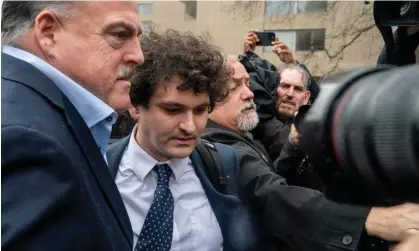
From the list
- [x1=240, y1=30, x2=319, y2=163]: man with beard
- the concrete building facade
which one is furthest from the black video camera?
the concrete building facade

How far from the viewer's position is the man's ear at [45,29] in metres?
1.16

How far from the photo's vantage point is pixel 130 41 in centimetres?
130

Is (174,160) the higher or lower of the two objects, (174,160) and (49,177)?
the lower

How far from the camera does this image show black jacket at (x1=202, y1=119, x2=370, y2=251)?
4.49 ft

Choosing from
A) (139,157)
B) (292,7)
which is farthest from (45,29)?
(292,7)

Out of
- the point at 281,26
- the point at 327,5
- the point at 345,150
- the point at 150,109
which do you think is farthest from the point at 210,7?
the point at 345,150

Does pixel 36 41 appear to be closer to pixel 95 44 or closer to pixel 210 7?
pixel 95 44

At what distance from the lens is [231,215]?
1653mm

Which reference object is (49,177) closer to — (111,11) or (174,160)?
(111,11)

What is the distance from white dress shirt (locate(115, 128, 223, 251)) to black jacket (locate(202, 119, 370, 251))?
14cm

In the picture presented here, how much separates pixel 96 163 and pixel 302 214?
670 millimetres

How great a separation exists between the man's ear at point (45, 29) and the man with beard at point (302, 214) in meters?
0.78

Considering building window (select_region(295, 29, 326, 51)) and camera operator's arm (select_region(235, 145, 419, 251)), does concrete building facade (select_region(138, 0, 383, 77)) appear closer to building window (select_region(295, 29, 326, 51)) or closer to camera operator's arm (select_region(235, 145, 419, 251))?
building window (select_region(295, 29, 326, 51))

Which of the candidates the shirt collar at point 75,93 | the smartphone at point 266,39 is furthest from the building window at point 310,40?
the shirt collar at point 75,93
